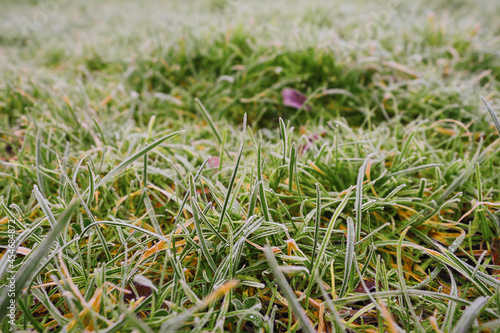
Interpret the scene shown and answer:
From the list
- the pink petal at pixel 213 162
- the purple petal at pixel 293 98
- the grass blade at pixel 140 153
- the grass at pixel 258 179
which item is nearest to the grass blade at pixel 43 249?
the grass at pixel 258 179

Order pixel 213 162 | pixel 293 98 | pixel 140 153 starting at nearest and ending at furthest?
pixel 140 153 < pixel 213 162 < pixel 293 98

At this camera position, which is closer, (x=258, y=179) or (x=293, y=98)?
(x=258, y=179)

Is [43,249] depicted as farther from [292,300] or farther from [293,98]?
Result: [293,98]

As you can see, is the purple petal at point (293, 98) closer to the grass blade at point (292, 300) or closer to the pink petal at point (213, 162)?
the pink petal at point (213, 162)

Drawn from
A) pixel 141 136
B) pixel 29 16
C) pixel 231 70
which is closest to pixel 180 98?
pixel 231 70

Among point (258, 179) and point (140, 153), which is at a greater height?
point (140, 153)

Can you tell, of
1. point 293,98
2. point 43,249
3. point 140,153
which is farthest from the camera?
point 293,98

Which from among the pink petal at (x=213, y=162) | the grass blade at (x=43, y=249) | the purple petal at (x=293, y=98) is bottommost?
the pink petal at (x=213, y=162)

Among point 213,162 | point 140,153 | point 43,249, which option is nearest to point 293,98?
point 213,162

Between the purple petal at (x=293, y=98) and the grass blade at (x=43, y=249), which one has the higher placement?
the grass blade at (x=43, y=249)
